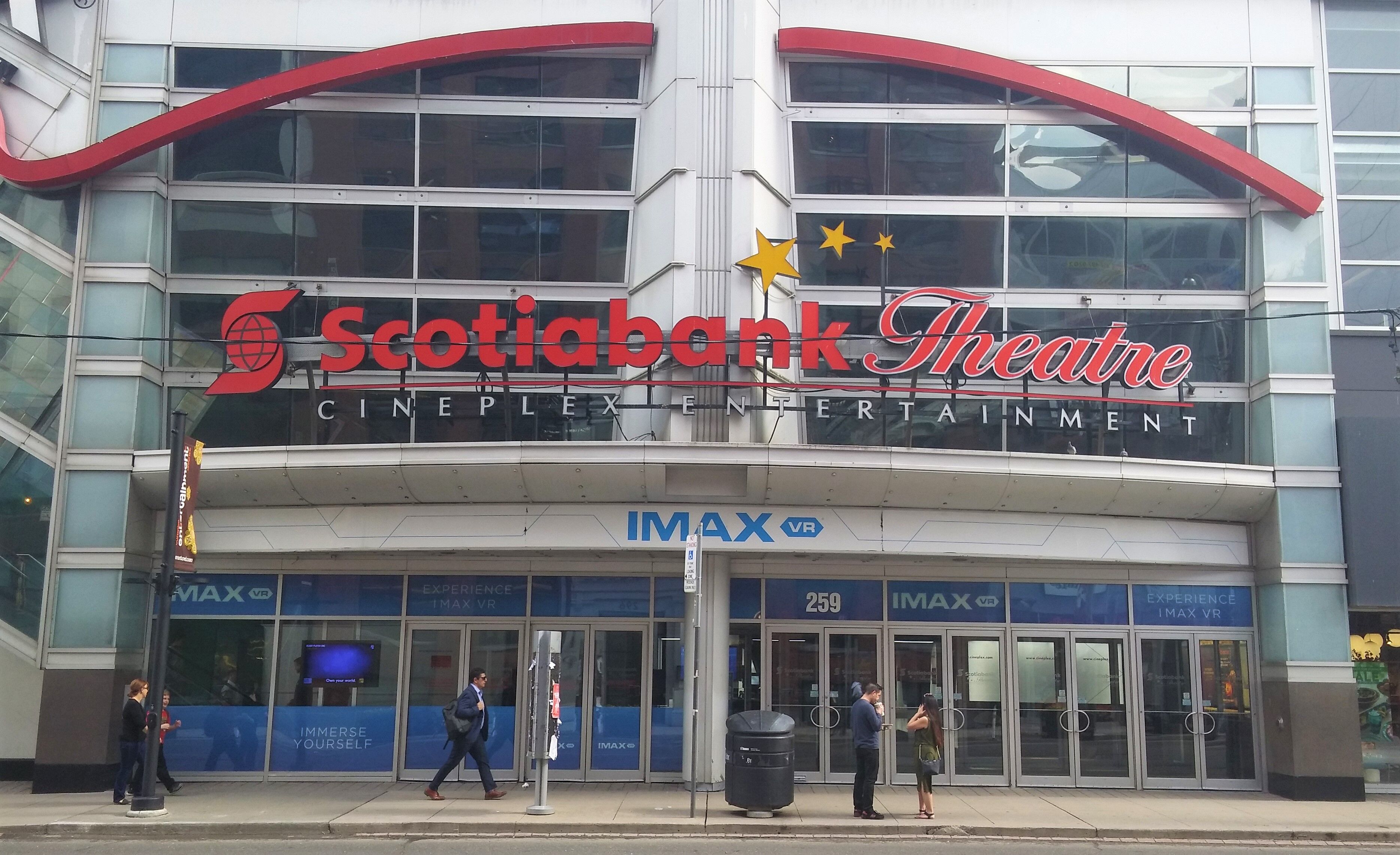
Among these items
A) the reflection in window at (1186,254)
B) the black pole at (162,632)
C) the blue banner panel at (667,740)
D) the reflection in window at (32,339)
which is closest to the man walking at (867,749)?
the blue banner panel at (667,740)

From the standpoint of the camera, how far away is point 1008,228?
62.1ft

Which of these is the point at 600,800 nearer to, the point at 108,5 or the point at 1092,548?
→ the point at 1092,548

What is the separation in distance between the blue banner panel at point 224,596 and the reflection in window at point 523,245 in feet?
18.2

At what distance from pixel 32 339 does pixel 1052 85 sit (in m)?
16.1

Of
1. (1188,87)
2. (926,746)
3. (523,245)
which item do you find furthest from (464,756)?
(1188,87)

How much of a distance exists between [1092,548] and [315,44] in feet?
47.2

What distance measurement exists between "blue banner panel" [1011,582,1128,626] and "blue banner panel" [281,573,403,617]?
381 inches

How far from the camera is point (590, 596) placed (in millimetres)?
18828

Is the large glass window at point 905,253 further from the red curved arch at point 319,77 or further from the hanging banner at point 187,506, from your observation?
the hanging banner at point 187,506

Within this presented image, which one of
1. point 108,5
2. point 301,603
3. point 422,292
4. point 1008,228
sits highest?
point 108,5

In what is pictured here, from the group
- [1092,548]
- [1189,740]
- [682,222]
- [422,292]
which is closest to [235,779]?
[422,292]

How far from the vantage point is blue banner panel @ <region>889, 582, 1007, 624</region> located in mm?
18891

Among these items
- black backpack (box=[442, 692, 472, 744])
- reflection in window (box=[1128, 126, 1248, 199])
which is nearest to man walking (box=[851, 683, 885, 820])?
black backpack (box=[442, 692, 472, 744])

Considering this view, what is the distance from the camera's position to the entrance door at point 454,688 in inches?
725
